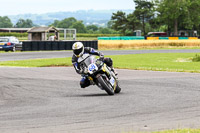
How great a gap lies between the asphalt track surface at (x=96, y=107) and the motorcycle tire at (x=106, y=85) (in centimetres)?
20

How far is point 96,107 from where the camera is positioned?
9258mm

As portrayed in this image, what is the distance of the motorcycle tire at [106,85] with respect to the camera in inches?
443

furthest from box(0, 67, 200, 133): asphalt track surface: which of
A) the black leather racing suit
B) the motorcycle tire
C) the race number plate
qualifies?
the race number plate

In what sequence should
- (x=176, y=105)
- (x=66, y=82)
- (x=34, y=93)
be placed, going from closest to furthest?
(x=176, y=105)
(x=34, y=93)
(x=66, y=82)

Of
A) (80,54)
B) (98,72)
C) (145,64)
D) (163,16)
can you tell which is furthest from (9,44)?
(163,16)

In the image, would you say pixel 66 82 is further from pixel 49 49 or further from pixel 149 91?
pixel 49 49

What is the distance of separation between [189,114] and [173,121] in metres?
0.86

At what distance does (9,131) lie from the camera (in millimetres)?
6863

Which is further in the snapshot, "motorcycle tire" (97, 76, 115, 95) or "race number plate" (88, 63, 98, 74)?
"motorcycle tire" (97, 76, 115, 95)

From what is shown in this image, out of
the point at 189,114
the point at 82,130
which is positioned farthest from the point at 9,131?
the point at 189,114

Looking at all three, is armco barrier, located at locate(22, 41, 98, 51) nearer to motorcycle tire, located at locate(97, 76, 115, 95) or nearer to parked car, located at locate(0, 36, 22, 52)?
parked car, located at locate(0, 36, 22, 52)

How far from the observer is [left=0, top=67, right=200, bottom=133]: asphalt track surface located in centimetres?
718

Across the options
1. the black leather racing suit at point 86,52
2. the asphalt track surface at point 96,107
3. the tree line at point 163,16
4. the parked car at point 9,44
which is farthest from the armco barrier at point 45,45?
the tree line at point 163,16

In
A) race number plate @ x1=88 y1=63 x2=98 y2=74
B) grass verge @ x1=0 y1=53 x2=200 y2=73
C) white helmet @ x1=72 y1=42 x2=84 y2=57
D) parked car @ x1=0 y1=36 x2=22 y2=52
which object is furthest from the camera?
parked car @ x1=0 y1=36 x2=22 y2=52
